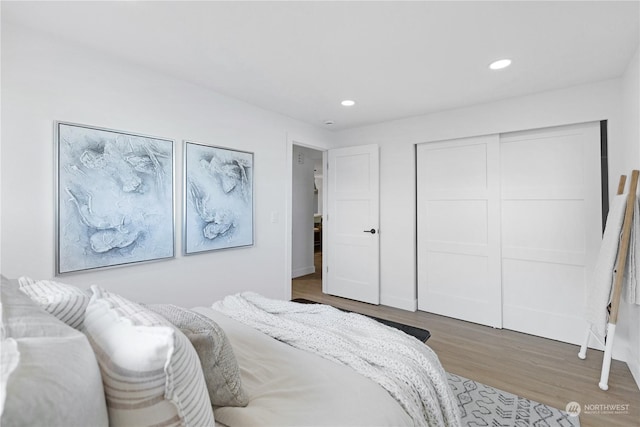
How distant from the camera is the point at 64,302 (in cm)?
89

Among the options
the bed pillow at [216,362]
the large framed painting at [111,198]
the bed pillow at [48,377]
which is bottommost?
the bed pillow at [216,362]

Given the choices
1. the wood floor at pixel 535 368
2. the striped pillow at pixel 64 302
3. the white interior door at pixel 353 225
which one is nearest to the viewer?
the striped pillow at pixel 64 302

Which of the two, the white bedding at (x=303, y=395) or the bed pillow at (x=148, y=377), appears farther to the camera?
the white bedding at (x=303, y=395)

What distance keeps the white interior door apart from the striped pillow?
3.42 meters

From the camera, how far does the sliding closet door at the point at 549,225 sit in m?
2.79

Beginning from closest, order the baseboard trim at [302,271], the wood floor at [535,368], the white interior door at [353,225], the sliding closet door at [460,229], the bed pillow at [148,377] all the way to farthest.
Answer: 1. the bed pillow at [148,377]
2. the wood floor at [535,368]
3. the sliding closet door at [460,229]
4. the white interior door at [353,225]
5. the baseboard trim at [302,271]

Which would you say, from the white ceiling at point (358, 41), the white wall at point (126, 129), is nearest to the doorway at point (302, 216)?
the white wall at point (126, 129)

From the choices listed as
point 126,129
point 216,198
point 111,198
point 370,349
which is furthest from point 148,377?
point 216,198

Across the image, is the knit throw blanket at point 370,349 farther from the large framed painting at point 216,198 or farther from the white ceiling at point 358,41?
the white ceiling at point 358,41

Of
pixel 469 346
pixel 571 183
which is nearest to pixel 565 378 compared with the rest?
pixel 469 346

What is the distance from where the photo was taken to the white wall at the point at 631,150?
2.14 metres

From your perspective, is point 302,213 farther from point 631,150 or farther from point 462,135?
point 631,150

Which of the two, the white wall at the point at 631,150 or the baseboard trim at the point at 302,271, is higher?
the white wall at the point at 631,150

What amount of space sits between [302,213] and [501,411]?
447 cm
